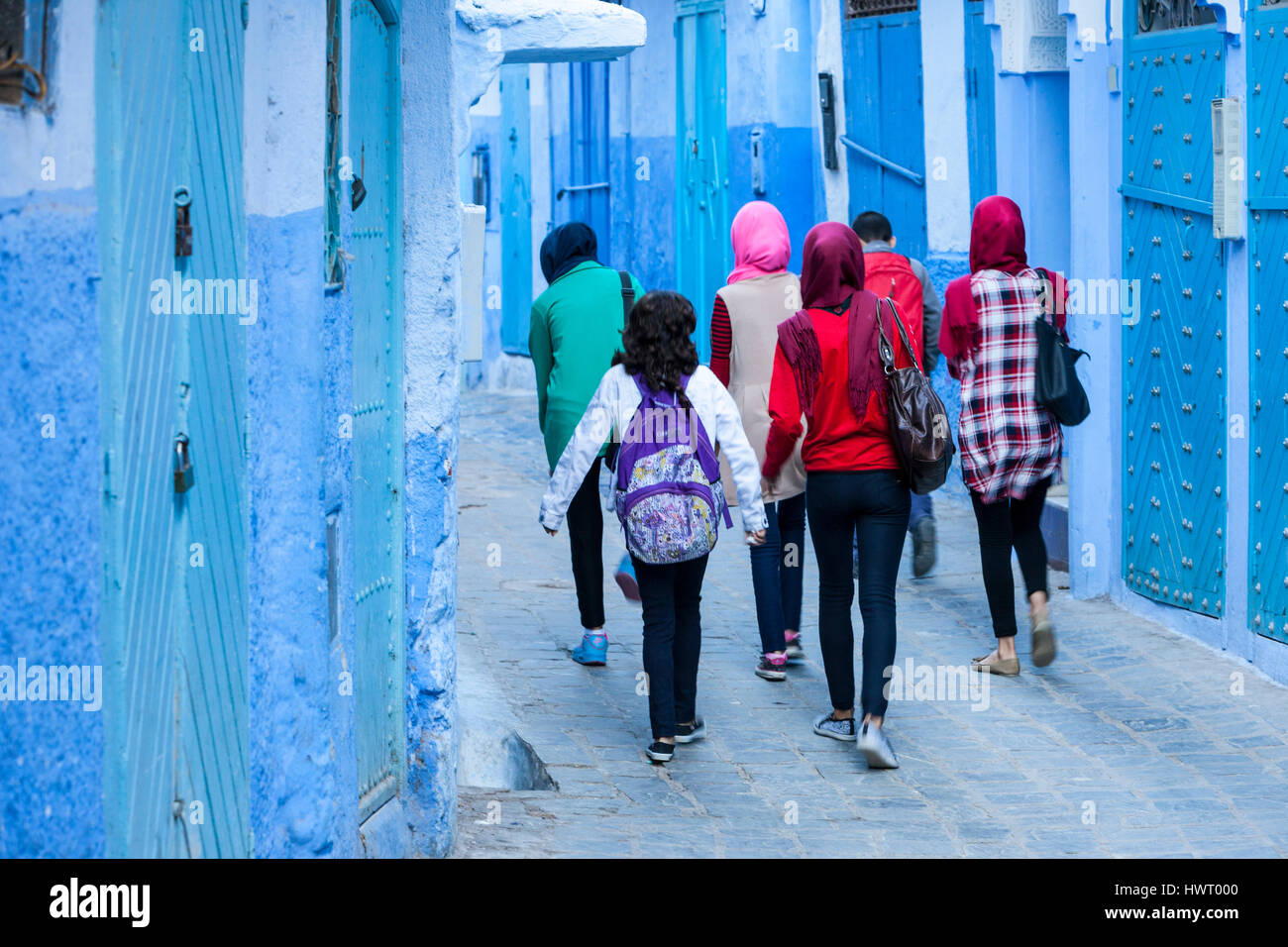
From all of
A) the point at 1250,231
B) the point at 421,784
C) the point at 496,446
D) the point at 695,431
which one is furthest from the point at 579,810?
the point at 496,446

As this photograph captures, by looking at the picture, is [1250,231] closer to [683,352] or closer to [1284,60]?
[1284,60]

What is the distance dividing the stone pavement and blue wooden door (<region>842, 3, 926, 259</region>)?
A: 3.82 m

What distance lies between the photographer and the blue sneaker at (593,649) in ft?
25.8

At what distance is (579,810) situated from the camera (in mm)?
5910

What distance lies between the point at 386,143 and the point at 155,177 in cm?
193

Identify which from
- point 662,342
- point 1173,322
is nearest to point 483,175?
point 1173,322

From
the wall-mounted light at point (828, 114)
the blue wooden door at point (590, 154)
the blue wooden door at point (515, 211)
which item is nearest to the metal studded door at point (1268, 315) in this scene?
the wall-mounted light at point (828, 114)

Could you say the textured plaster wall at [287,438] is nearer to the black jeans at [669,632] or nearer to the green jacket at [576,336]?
the black jeans at [669,632]

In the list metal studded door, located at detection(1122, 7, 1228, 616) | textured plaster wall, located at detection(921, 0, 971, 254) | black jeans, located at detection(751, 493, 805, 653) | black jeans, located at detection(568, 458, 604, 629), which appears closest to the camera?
black jeans, located at detection(751, 493, 805, 653)

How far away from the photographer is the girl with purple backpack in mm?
6242

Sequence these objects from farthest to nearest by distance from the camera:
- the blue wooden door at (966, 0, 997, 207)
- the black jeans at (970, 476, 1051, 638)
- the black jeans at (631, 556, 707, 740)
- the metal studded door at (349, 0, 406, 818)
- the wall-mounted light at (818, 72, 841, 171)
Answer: the wall-mounted light at (818, 72, 841, 171) < the blue wooden door at (966, 0, 997, 207) < the black jeans at (970, 476, 1051, 638) < the black jeans at (631, 556, 707, 740) < the metal studded door at (349, 0, 406, 818)

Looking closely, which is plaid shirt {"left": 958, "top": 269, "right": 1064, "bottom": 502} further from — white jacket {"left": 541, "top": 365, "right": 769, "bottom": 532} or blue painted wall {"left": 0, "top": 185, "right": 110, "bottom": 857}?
blue painted wall {"left": 0, "top": 185, "right": 110, "bottom": 857}

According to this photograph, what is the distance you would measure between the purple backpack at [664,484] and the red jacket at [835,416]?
1.11ft

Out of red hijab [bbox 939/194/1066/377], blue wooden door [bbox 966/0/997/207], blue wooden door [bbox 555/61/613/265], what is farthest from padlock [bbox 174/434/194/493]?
blue wooden door [bbox 555/61/613/265]
